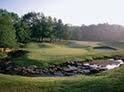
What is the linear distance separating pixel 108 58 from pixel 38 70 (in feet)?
89.4

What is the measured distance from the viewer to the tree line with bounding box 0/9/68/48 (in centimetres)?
9050

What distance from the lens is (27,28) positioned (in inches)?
4963

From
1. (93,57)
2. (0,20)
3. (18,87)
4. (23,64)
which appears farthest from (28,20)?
(18,87)

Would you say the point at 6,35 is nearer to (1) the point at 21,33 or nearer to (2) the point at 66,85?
(1) the point at 21,33

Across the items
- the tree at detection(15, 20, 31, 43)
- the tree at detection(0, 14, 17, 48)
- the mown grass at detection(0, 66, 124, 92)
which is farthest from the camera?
the tree at detection(15, 20, 31, 43)

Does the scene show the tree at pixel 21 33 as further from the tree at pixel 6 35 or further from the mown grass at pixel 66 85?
the mown grass at pixel 66 85

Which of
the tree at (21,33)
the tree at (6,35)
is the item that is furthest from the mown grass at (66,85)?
the tree at (21,33)

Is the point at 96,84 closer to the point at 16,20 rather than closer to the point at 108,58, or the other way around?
the point at 108,58

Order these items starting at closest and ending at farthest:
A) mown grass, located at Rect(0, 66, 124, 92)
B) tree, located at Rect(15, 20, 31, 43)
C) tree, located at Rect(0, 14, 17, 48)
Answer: mown grass, located at Rect(0, 66, 124, 92) → tree, located at Rect(0, 14, 17, 48) → tree, located at Rect(15, 20, 31, 43)

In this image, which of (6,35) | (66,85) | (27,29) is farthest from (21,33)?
(66,85)

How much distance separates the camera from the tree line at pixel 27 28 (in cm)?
9050

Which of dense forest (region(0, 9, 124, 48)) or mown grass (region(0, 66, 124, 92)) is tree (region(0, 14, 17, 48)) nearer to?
dense forest (region(0, 9, 124, 48))

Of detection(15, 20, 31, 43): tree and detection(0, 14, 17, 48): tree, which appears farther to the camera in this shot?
detection(15, 20, 31, 43): tree

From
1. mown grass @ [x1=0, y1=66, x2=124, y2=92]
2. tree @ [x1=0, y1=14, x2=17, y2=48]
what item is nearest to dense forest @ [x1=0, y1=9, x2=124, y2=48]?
tree @ [x1=0, y1=14, x2=17, y2=48]
